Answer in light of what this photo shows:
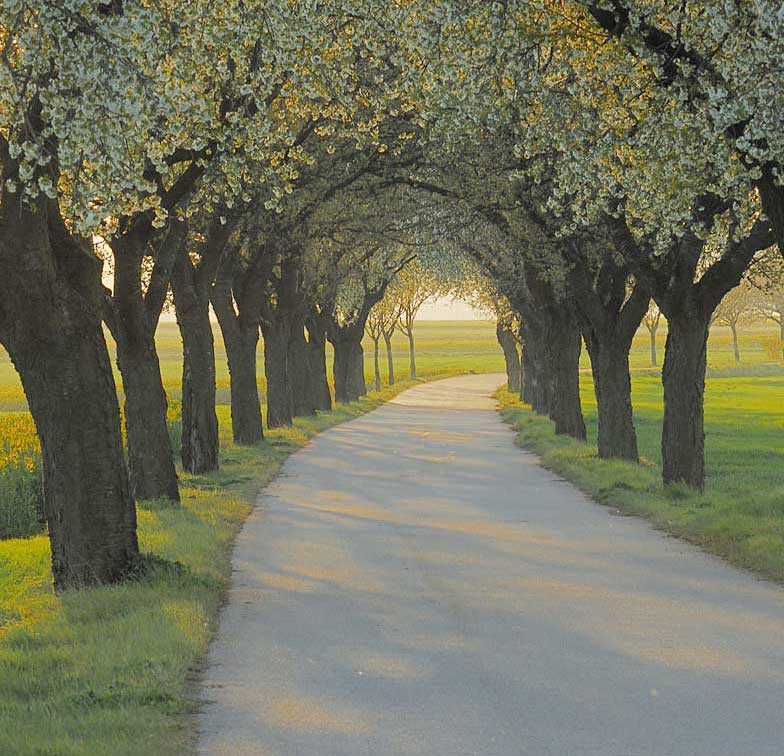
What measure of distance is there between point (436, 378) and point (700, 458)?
100621 millimetres

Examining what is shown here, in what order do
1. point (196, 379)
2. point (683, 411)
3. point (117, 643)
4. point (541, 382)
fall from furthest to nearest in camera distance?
point (541, 382) < point (196, 379) < point (683, 411) < point (117, 643)

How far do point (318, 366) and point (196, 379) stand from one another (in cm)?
3009

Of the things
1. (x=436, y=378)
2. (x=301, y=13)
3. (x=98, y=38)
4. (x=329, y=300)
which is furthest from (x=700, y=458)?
(x=436, y=378)

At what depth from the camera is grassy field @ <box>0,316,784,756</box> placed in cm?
745

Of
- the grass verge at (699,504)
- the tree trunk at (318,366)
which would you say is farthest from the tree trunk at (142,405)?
the tree trunk at (318,366)

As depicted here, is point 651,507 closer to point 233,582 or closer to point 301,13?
point 233,582

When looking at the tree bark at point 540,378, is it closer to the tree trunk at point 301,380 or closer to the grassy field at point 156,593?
the tree trunk at point 301,380

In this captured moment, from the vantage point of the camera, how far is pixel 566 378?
3519 cm

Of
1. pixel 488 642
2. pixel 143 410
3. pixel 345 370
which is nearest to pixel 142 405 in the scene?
pixel 143 410

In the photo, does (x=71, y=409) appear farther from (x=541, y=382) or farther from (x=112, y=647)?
(x=541, y=382)

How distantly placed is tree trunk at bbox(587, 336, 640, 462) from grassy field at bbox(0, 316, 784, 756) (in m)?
0.79

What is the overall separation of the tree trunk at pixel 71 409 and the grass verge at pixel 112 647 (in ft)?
1.46

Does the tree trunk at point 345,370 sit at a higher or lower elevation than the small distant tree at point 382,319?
lower

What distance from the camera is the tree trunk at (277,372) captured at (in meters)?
41.7
